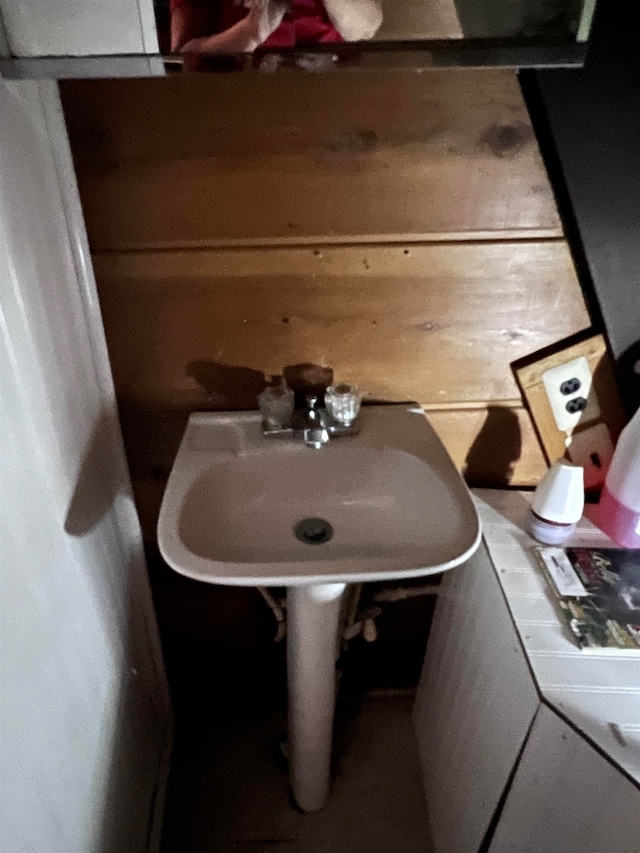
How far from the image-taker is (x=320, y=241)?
95cm

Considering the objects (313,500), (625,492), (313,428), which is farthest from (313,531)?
(625,492)

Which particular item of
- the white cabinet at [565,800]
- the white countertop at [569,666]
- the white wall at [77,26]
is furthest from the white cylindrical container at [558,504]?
the white wall at [77,26]

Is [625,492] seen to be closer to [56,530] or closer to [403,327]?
[403,327]

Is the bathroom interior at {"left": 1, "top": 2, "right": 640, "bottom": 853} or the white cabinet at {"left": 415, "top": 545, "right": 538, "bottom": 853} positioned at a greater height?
the bathroom interior at {"left": 1, "top": 2, "right": 640, "bottom": 853}

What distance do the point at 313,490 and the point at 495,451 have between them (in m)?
0.35

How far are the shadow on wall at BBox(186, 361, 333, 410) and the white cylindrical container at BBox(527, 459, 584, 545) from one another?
0.39 metres

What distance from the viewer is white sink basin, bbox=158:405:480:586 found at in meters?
0.96

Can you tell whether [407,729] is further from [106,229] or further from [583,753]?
[106,229]

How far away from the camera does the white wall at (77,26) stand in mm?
691

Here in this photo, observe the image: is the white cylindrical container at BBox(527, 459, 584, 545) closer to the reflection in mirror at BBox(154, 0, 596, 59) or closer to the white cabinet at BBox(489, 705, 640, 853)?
the white cabinet at BBox(489, 705, 640, 853)

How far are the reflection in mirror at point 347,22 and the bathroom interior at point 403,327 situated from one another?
0.04 feet

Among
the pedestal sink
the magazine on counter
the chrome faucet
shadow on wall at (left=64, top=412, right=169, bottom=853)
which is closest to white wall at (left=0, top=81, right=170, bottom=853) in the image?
shadow on wall at (left=64, top=412, right=169, bottom=853)

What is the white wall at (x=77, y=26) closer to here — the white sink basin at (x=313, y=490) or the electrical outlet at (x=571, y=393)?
the white sink basin at (x=313, y=490)

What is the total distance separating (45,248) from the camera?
811mm
